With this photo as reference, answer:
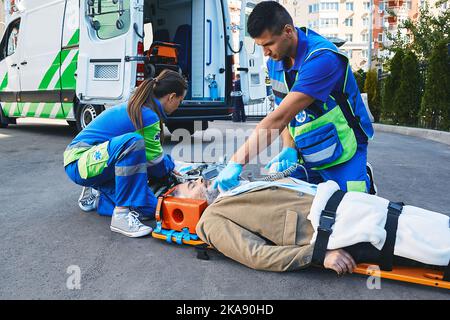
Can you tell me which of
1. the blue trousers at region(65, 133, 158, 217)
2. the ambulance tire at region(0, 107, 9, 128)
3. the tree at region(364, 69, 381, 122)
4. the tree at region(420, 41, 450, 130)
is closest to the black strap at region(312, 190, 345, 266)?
the blue trousers at region(65, 133, 158, 217)

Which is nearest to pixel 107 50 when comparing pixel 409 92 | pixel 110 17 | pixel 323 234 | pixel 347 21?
pixel 110 17

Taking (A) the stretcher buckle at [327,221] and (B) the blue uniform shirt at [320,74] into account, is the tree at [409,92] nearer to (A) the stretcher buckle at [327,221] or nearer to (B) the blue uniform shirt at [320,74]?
(B) the blue uniform shirt at [320,74]

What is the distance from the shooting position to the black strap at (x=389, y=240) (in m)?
2.04

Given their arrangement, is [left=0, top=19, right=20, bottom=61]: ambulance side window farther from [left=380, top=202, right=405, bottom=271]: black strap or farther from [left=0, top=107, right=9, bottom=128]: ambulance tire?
[left=380, top=202, right=405, bottom=271]: black strap

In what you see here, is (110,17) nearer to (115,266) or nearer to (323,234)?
(115,266)

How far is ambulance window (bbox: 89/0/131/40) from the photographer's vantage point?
5.75m

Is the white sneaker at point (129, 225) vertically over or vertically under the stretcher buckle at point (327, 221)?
under

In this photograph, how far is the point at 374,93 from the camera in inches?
505

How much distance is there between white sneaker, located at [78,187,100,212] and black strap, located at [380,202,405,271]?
219 cm

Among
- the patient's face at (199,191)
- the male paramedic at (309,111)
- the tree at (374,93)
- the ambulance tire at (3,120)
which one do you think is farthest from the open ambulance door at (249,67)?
the tree at (374,93)

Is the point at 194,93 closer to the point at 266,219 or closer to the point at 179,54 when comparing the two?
the point at 179,54

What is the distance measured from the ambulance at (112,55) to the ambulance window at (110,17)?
1 cm

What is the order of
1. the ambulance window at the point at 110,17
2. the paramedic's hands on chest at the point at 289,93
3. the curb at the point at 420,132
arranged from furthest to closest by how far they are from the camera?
the curb at the point at 420,132, the ambulance window at the point at 110,17, the paramedic's hands on chest at the point at 289,93
